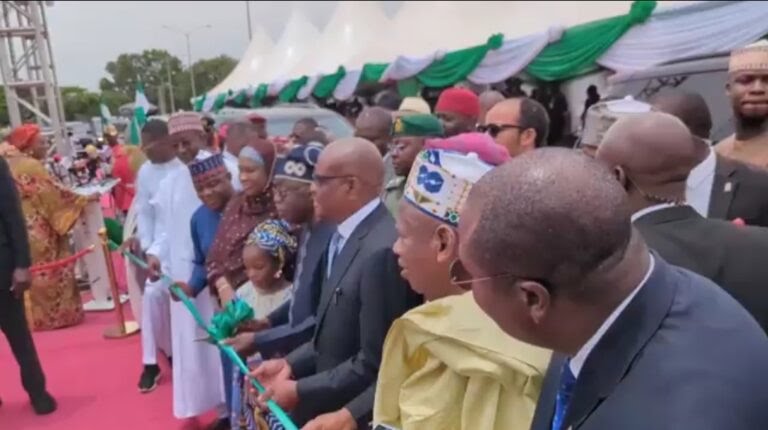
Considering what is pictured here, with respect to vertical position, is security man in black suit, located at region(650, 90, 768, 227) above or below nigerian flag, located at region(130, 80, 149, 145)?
above

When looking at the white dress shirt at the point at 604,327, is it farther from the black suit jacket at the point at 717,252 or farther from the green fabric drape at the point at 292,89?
the green fabric drape at the point at 292,89

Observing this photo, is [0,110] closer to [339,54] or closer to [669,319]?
[339,54]

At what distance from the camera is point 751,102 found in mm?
3500

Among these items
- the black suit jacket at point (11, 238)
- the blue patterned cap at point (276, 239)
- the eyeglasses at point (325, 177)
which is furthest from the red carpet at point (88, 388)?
the eyeglasses at point (325, 177)

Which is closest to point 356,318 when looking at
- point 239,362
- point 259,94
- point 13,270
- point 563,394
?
point 239,362

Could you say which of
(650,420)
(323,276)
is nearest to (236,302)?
Answer: (323,276)

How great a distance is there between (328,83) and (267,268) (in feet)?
40.6

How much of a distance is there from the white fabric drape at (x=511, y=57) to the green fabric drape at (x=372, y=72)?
2966mm

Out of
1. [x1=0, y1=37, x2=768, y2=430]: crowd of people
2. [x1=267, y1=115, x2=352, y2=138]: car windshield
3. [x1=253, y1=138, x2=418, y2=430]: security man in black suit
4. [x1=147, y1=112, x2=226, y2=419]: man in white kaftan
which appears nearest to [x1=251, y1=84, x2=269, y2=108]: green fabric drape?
[x1=267, y1=115, x2=352, y2=138]: car windshield

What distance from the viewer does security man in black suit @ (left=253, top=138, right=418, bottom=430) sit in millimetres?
2193

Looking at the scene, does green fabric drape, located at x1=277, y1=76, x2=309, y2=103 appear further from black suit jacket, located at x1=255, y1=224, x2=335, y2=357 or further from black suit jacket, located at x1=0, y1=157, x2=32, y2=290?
black suit jacket, located at x1=255, y1=224, x2=335, y2=357

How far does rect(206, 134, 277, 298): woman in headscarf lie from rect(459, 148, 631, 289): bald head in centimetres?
249

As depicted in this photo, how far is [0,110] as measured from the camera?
39.9 ft

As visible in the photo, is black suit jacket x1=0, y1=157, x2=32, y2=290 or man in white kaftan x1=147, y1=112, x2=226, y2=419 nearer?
man in white kaftan x1=147, y1=112, x2=226, y2=419
